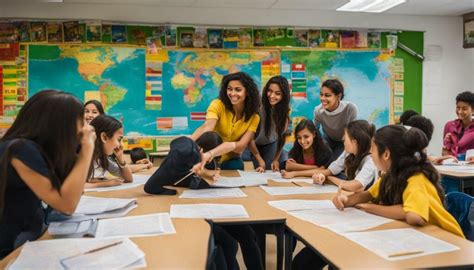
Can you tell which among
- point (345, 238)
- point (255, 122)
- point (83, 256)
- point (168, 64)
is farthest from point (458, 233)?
point (168, 64)

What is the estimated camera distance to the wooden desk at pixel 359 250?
1086 mm

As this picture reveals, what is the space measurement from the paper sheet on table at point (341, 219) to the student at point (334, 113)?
1.31m

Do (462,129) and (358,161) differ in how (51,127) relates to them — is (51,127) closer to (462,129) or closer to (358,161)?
(358,161)

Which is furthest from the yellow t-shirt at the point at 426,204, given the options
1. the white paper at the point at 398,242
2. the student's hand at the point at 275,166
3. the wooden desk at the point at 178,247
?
the student's hand at the point at 275,166

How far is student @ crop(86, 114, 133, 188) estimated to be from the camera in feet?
7.63

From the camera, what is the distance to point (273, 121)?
2971mm

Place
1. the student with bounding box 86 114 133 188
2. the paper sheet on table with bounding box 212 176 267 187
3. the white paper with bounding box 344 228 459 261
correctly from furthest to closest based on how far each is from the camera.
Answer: the student with bounding box 86 114 133 188
the paper sheet on table with bounding box 212 176 267 187
the white paper with bounding box 344 228 459 261

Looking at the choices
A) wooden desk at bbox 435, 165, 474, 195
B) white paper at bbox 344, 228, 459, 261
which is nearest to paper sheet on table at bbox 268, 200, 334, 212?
white paper at bbox 344, 228, 459, 261

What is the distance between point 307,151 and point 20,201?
192 centimetres

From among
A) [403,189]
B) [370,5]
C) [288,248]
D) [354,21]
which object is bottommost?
[288,248]

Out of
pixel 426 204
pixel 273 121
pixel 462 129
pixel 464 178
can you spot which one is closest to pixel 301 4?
pixel 462 129

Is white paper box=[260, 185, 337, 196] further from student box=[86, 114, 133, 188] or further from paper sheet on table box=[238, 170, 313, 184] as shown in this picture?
student box=[86, 114, 133, 188]

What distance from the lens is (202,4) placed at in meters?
4.82

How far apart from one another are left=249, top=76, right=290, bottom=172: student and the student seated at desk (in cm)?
117
